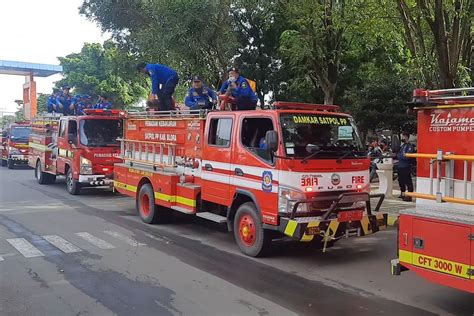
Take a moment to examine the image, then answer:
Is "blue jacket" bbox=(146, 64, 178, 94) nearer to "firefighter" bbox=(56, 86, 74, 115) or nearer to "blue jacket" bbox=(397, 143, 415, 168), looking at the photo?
"blue jacket" bbox=(397, 143, 415, 168)

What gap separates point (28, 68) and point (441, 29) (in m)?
50.9

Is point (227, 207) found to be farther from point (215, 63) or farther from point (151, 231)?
point (215, 63)

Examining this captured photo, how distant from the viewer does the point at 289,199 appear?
6926 mm

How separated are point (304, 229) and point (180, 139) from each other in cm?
379

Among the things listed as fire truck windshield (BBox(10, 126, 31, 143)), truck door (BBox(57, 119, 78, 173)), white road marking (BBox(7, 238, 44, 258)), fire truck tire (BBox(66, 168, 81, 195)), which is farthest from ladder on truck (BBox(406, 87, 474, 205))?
fire truck windshield (BBox(10, 126, 31, 143))

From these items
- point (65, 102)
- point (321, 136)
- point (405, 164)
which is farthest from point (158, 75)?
point (65, 102)

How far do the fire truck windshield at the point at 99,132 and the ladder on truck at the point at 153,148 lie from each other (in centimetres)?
227

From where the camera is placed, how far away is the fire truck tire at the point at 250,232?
24.1ft

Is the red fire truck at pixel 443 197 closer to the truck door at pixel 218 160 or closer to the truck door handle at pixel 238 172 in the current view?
the truck door handle at pixel 238 172

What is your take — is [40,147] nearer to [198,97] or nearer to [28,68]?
[198,97]

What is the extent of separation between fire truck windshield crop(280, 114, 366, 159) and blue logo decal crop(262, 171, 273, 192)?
43 cm

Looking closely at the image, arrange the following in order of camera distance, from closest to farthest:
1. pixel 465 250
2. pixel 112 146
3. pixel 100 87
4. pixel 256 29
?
pixel 465 250 → pixel 112 146 → pixel 256 29 → pixel 100 87

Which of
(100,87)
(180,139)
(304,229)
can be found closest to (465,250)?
(304,229)

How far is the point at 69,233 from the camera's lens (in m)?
9.18
